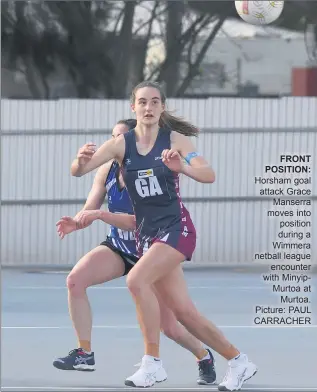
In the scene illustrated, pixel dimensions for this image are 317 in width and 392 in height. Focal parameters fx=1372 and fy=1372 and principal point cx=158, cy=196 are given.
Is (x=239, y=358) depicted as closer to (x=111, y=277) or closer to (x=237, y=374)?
(x=237, y=374)

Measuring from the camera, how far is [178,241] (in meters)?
8.40

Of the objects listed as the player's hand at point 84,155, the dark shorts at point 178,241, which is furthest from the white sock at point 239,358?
the player's hand at point 84,155

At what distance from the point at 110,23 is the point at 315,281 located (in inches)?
261

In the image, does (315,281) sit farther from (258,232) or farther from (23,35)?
(23,35)

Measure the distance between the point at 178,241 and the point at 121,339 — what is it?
294cm

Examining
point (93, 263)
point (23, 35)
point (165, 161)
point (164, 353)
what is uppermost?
point (23, 35)

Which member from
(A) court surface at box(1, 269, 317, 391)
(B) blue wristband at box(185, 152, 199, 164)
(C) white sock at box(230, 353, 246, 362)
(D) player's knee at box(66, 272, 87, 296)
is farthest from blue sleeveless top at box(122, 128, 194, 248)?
(A) court surface at box(1, 269, 317, 391)

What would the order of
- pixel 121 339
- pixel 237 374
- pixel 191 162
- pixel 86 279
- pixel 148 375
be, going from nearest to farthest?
pixel 191 162 → pixel 148 375 → pixel 237 374 → pixel 86 279 → pixel 121 339

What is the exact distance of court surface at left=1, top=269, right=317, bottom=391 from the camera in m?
8.97

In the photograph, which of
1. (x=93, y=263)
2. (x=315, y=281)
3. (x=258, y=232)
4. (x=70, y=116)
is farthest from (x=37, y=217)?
(x=93, y=263)

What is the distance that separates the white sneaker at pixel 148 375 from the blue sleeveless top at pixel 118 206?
74 centimetres

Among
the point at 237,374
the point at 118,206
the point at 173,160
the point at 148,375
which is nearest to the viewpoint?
the point at 173,160

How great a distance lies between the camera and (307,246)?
60.7 feet

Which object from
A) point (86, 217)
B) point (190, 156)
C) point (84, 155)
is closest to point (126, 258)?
point (86, 217)
